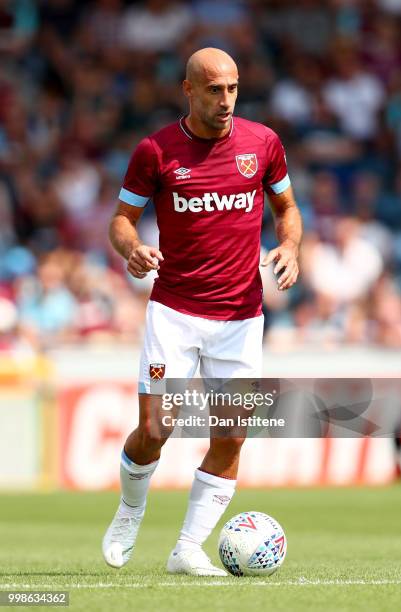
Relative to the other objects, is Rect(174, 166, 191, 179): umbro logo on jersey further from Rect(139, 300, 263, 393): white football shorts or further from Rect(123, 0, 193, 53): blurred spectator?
Rect(123, 0, 193, 53): blurred spectator

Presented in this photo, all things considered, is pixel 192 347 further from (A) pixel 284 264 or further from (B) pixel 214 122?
(B) pixel 214 122

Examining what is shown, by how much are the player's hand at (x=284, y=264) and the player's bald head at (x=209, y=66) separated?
3.16 ft

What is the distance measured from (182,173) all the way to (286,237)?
700 mm

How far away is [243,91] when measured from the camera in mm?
19969

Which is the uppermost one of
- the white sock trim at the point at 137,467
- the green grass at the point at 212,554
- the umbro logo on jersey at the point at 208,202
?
the umbro logo on jersey at the point at 208,202

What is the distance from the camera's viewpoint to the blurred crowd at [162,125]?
54.2 ft

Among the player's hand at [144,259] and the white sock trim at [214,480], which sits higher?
the player's hand at [144,259]

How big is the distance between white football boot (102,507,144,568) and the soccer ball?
53 cm

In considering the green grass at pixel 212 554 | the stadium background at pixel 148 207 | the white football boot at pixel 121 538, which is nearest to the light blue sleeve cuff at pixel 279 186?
the white football boot at pixel 121 538

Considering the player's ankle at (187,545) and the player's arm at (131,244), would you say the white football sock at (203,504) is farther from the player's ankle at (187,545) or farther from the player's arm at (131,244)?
the player's arm at (131,244)

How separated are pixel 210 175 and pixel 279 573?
220cm

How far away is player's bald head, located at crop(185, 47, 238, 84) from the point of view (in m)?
7.29

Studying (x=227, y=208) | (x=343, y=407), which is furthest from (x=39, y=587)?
(x=343, y=407)

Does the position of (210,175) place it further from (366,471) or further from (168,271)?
(366,471)
